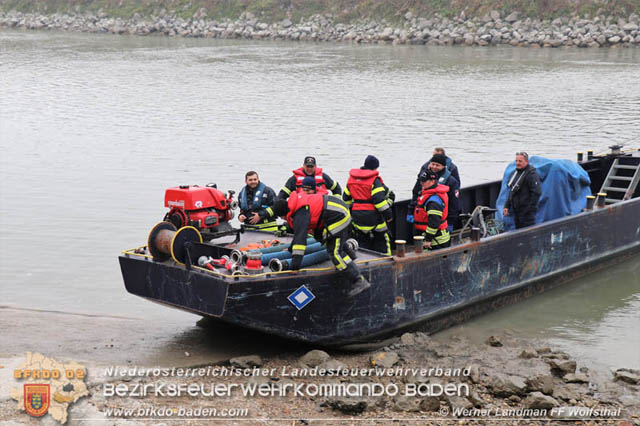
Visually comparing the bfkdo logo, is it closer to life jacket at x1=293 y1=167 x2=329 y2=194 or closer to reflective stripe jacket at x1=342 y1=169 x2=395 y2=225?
life jacket at x1=293 y1=167 x2=329 y2=194

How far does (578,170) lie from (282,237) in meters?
4.26

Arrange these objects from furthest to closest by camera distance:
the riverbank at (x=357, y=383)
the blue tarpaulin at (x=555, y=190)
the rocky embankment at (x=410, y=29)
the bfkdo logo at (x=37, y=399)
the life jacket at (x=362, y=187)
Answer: the rocky embankment at (x=410, y=29), the blue tarpaulin at (x=555, y=190), the life jacket at (x=362, y=187), the riverbank at (x=357, y=383), the bfkdo logo at (x=37, y=399)

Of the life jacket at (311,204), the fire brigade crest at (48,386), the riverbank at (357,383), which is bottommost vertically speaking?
the riverbank at (357,383)

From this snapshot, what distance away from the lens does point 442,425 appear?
21.1ft

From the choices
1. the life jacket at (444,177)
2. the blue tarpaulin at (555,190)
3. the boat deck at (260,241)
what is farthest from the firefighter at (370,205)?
the blue tarpaulin at (555,190)

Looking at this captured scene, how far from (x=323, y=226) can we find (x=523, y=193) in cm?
319

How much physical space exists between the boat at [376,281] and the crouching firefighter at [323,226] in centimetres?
14

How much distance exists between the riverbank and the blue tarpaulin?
7.47ft

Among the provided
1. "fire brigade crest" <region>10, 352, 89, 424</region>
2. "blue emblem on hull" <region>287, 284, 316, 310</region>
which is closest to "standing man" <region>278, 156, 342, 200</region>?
A: "blue emblem on hull" <region>287, 284, 316, 310</region>

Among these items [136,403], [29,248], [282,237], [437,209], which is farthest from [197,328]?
[29,248]

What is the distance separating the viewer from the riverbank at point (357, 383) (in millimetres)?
6594

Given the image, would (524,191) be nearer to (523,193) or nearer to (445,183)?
(523,193)

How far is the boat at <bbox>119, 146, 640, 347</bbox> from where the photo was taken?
7.41 meters

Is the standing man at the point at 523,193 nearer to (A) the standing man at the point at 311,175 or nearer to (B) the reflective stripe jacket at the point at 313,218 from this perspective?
(A) the standing man at the point at 311,175
